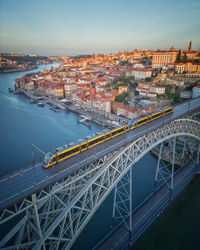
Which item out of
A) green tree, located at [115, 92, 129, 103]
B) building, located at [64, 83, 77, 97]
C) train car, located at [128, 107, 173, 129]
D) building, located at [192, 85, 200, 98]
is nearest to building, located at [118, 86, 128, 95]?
green tree, located at [115, 92, 129, 103]

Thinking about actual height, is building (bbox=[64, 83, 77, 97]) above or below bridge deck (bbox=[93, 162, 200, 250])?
above

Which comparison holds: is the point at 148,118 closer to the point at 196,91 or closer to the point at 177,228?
the point at 177,228

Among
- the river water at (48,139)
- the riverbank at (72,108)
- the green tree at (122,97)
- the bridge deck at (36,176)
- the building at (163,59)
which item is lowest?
the river water at (48,139)

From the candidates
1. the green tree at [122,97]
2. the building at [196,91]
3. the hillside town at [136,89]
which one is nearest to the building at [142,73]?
the hillside town at [136,89]

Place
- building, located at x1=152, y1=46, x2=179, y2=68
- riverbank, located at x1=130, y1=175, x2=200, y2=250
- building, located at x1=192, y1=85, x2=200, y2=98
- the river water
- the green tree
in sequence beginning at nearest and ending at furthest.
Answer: riverbank, located at x1=130, y1=175, x2=200, y2=250
the river water
building, located at x1=192, y1=85, x2=200, y2=98
the green tree
building, located at x1=152, y1=46, x2=179, y2=68

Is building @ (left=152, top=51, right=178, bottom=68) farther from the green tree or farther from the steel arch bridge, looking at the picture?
the steel arch bridge

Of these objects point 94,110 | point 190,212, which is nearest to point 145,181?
point 190,212

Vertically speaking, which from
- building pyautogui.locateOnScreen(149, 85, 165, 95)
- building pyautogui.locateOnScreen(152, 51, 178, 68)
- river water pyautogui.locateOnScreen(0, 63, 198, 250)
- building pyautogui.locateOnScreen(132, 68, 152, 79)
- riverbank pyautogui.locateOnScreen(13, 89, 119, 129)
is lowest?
river water pyautogui.locateOnScreen(0, 63, 198, 250)

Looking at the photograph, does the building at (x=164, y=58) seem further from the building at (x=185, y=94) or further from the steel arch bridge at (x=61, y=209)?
the steel arch bridge at (x=61, y=209)

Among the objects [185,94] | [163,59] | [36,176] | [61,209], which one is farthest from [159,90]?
[61,209]
